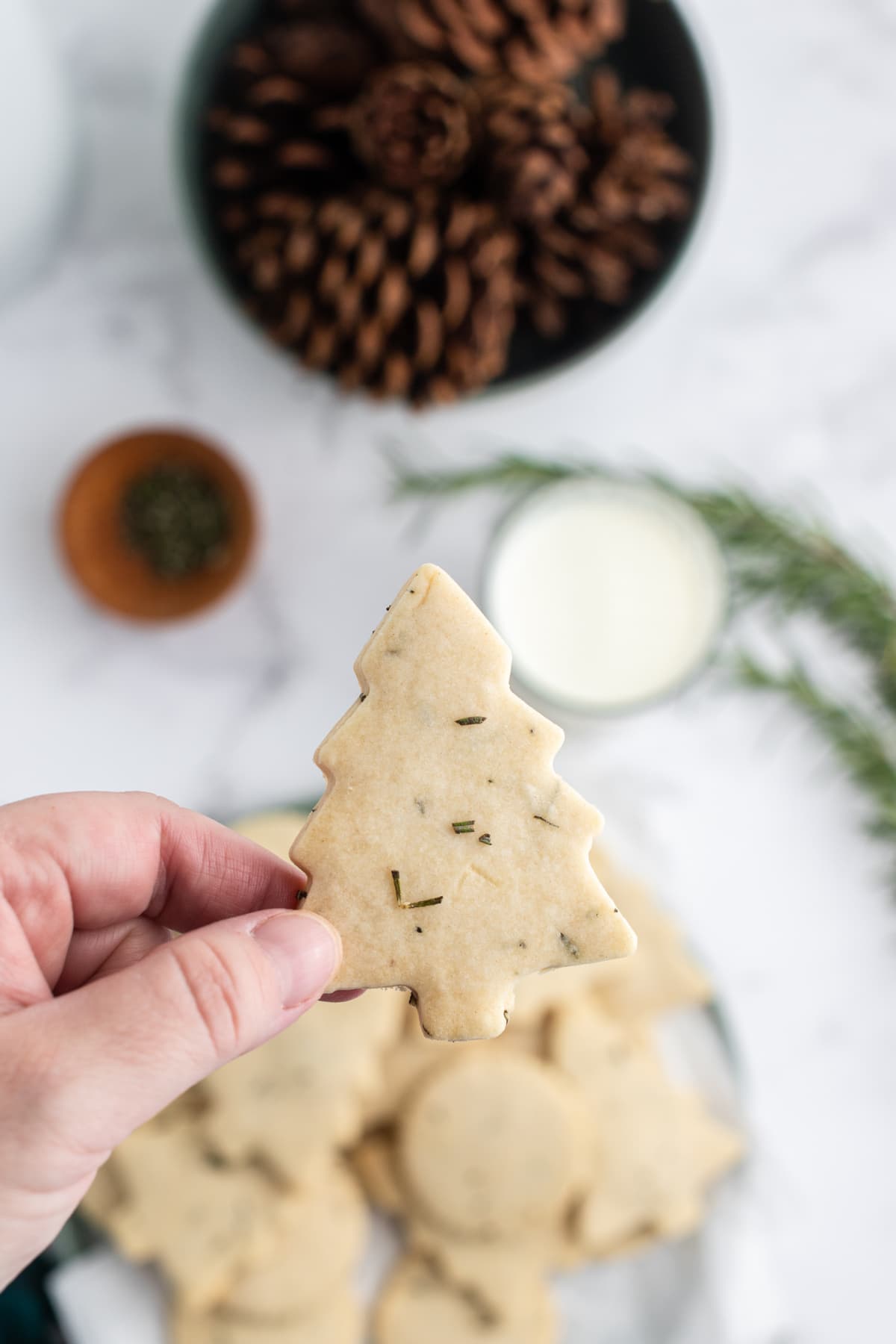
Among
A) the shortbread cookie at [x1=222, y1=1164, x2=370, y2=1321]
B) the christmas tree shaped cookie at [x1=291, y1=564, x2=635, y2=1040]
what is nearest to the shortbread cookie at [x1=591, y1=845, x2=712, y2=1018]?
the shortbread cookie at [x1=222, y1=1164, x2=370, y2=1321]

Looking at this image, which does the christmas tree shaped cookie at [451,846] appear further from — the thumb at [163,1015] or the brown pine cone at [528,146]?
the brown pine cone at [528,146]

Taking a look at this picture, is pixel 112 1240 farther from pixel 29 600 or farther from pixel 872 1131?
pixel 872 1131

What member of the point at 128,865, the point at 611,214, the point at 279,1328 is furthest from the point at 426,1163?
the point at 611,214

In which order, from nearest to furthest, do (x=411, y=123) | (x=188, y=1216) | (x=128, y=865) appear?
(x=128, y=865) → (x=411, y=123) → (x=188, y=1216)

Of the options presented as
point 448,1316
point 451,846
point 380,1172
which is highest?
point 451,846

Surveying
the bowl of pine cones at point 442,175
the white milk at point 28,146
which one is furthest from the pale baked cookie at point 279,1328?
the white milk at point 28,146

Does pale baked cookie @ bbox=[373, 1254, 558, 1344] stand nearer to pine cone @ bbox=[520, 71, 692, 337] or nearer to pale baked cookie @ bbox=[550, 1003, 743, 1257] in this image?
pale baked cookie @ bbox=[550, 1003, 743, 1257]

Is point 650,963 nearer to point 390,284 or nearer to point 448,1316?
point 448,1316
